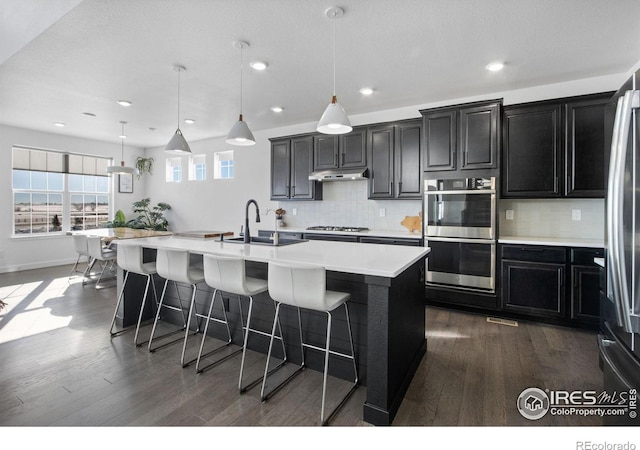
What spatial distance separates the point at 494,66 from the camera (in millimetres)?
3297

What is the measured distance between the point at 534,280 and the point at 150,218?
25.8ft

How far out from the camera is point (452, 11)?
240 cm

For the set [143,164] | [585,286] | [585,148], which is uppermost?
[143,164]

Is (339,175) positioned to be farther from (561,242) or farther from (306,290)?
(306,290)

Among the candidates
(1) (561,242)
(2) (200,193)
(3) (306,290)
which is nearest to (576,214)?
(1) (561,242)

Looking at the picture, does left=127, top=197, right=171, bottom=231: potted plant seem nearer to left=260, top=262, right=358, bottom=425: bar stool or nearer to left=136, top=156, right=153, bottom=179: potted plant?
left=136, top=156, right=153, bottom=179: potted plant

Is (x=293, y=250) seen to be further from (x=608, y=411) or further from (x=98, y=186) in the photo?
(x=98, y=186)

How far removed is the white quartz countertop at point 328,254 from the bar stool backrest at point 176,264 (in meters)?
0.07

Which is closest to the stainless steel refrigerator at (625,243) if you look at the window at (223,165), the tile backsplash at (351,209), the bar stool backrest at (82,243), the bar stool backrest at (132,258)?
the bar stool backrest at (132,258)

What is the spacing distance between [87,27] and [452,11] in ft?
9.75

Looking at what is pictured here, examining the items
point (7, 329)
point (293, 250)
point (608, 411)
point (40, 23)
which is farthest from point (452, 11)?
point (7, 329)

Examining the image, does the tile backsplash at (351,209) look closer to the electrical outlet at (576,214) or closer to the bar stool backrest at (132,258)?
the electrical outlet at (576,214)

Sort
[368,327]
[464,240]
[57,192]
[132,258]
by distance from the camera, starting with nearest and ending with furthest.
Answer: [368,327] → [132,258] → [464,240] → [57,192]

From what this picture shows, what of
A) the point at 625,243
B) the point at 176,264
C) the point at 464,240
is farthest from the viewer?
the point at 464,240
